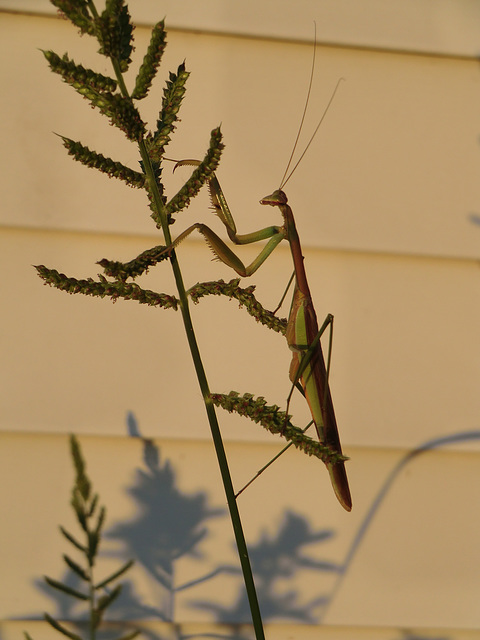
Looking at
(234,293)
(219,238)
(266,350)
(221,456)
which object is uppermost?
(266,350)

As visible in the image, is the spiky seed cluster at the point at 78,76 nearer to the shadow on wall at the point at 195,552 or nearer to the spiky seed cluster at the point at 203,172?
the spiky seed cluster at the point at 203,172

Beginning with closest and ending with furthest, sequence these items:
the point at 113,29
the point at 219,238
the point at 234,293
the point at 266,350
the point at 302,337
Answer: the point at 113,29
the point at 234,293
the point at 219,238
the point at 302,337
the point at 266,350

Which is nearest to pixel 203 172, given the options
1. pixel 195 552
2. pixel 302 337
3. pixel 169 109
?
pixel 169 109

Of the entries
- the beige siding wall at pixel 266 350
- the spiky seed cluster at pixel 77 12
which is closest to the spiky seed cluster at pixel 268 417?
the spiky seed cluster at pixel 77 12

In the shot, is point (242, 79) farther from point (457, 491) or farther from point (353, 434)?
point (457, 491)

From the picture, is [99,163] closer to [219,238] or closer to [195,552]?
[219,238]

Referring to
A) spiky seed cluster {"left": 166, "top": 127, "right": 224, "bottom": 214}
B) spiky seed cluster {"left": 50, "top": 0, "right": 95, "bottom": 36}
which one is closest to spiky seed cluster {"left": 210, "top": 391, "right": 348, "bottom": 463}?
spiky seed cluster {"left": 166, "top": 127, "right": 224, "bottom": 214}
